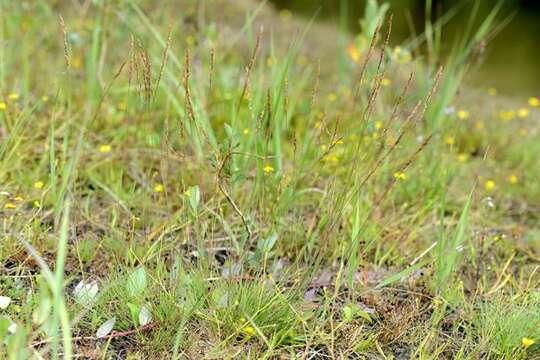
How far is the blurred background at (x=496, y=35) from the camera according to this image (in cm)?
444

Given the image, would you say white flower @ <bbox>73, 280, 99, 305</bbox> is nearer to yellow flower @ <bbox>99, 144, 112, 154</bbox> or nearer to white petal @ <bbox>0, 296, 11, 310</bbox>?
white petal @ <bbox>0, 296, 11, 310</bbox>

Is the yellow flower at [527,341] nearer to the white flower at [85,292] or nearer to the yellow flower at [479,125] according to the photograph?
the white flower at [85,292]

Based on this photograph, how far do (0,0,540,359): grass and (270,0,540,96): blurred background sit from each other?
1901 millimetres

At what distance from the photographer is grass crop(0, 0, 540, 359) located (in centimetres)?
137

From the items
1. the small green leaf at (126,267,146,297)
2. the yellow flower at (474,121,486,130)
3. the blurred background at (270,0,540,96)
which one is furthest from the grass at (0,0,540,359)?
the blurred background at (270,0,540,96)

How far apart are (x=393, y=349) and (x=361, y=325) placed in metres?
0.08

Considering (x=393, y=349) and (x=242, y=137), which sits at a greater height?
(x=242, y=137)

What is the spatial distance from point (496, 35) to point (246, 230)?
456cm

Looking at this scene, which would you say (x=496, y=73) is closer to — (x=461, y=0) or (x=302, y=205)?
(x=461, y=0)

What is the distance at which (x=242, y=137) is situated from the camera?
1.99 metres

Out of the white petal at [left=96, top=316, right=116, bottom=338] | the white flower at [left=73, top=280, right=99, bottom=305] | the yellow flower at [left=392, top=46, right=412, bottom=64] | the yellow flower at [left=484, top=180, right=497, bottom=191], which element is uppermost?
the yellow flower at [left=392, top=46, right=412, bottom=64]

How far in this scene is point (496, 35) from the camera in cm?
550

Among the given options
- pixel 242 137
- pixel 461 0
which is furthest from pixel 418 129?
pixel 461 0

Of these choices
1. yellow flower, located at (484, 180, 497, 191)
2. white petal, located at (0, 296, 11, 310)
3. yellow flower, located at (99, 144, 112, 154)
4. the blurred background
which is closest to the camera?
white petal, located at (0, 296, 11, 310)
